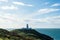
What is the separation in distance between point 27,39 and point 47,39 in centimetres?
1880

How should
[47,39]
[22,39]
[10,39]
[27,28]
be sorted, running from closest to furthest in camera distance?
[10,39] → [22,39] → [47,39] → [27,28]

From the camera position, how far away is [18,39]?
153 ft

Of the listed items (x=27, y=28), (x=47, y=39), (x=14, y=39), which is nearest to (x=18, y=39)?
(x=14, y=39)

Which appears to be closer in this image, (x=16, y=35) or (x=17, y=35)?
(x=17, y=35)


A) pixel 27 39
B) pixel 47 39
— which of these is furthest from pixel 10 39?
pixel 47 39

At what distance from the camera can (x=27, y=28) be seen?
85.1 metres

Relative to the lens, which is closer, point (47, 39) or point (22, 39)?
point (22, 39)

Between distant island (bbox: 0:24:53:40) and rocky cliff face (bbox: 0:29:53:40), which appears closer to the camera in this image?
rocky cliff face (bbox: 0:29:53:40)

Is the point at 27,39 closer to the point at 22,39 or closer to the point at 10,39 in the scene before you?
the point at 22,39

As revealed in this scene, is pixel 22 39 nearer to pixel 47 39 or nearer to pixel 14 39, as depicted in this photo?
pixel 14 39

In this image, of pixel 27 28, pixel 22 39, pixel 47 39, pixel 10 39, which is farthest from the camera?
pixel 27 28

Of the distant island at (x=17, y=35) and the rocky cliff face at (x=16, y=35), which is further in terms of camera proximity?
the distant island at (x=17, y=35)

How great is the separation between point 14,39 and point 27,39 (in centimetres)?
386

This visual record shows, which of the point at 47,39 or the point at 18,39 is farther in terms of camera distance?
the point at 47,39
